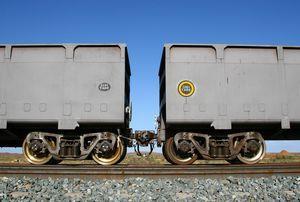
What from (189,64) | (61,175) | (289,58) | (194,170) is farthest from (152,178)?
(289,58)

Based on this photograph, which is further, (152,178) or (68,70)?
(68,70)

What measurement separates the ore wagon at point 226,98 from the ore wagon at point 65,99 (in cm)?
151

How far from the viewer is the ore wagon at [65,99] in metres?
8.84

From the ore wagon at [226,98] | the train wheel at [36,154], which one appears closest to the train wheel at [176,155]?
the ore wagon at [226,98]

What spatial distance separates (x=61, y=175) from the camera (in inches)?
285

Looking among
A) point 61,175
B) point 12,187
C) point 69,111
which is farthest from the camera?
point 69,111

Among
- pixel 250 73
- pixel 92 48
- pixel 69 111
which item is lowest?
pixel 69 111

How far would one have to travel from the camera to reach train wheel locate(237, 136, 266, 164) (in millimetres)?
8945

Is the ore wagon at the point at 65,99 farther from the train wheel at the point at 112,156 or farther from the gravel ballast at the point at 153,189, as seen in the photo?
the gravel ballast at the point at 153,189

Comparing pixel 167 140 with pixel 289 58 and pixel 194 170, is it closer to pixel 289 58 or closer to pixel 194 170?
pixel 194 170

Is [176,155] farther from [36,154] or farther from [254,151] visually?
[36,154]

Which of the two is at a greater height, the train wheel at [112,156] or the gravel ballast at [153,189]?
the train wheel at [112,156]

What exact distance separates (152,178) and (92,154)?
2444 millimetres

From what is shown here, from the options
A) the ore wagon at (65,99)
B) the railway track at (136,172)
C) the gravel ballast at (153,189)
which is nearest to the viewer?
the gravel ballast at (153,189)
